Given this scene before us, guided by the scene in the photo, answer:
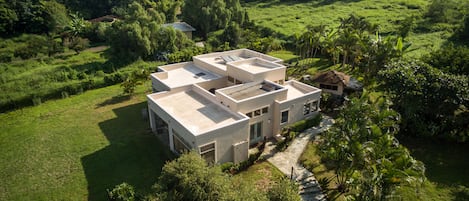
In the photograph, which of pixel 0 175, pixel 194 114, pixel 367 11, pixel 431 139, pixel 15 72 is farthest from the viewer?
pixel 367 11

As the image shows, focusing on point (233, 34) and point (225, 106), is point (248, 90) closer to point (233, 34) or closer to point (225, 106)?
point (225, 106)

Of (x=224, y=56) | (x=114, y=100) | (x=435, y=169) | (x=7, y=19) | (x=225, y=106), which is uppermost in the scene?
(x=7, y=19)

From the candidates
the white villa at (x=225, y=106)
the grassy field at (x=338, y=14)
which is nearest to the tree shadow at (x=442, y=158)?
the white villa at (x=225, y=106)

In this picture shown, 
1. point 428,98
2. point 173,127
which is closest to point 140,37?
point 173,127

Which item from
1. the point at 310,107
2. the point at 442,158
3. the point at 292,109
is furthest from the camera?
the point at 310,107

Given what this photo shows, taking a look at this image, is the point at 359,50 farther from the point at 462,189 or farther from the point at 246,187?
the point at 246,187

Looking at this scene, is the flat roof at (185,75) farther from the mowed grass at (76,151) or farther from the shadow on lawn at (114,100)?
the shadow on lawn at (114,100)

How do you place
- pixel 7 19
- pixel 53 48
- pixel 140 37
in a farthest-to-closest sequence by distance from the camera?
pixel 7 19 → pixel 53 48 → pixel 140 37

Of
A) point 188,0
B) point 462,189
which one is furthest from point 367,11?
point 462,189
